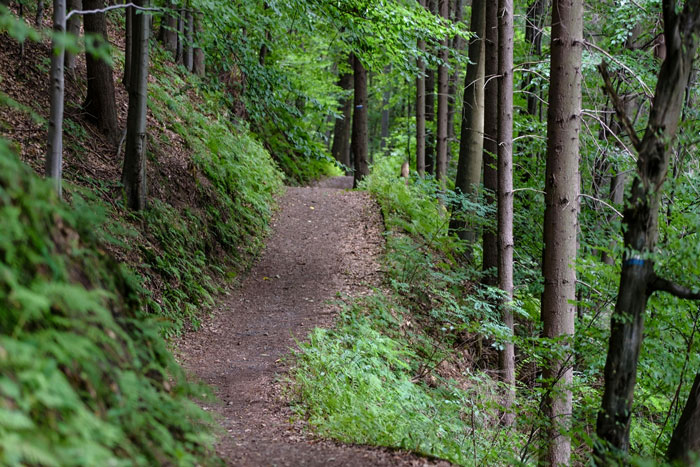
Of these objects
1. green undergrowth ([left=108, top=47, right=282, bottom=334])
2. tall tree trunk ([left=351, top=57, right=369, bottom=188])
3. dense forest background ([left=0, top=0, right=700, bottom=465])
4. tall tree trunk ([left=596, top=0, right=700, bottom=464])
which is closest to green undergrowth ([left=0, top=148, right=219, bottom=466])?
dense forest background ([left=0, top=0, right=700, bottom=465])

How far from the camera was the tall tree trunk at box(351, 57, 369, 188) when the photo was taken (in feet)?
56.2

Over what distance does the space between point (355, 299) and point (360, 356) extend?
7.41 ft

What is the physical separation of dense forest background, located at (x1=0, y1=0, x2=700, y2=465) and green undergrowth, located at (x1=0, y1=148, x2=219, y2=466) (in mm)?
12

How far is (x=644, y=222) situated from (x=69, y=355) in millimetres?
3616

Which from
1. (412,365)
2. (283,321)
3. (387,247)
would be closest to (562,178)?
(412,365)

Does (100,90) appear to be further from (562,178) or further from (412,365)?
(562,178)

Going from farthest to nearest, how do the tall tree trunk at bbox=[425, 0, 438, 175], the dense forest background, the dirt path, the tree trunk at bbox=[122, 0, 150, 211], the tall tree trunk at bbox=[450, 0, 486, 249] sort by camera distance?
the tall tree trunk at bbox=[425, 0, 438, 175] → the tall tree trunk at bbox=[450, 0, 486, 249] → the tree trunk at bbox=[122, 0, 150, 211] → the dirt path → the dense forest background

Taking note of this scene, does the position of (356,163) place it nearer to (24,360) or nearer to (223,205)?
(223,205)

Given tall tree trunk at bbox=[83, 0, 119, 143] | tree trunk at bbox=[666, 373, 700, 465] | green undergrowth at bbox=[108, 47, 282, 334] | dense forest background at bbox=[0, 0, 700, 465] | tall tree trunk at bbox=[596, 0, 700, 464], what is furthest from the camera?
tall tree trunk at bbox=[83, 0, 119, 143]

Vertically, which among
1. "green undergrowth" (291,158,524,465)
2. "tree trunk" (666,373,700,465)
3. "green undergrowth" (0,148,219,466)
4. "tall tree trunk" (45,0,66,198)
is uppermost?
"tall tree trunk" (45,0,66,198)

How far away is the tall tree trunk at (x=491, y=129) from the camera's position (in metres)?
10.9

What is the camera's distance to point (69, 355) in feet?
7.33

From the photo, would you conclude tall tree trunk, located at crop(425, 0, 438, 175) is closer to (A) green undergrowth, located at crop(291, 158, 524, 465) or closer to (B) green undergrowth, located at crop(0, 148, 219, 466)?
(A) green undergrowth, located at crop(291, 158, 524, 465)

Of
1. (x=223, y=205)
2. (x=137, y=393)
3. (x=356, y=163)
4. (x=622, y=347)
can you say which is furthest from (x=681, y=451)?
(x=356, y=163)
